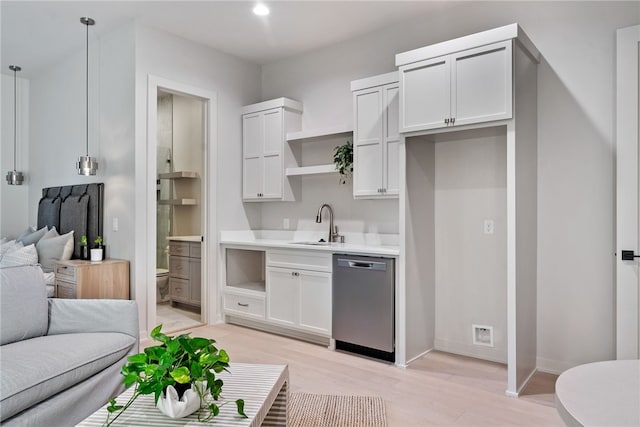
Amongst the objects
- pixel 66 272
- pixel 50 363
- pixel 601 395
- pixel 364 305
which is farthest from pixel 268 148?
pixel 601 395

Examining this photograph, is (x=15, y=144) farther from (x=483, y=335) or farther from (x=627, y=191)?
(x=627, y=191)

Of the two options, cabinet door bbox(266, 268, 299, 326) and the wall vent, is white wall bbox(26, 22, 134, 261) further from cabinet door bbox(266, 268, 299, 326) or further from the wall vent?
the wall vent

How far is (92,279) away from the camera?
11.8 ft

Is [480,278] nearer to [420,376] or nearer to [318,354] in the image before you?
[420,376]

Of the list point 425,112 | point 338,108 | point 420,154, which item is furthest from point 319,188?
point 425,112

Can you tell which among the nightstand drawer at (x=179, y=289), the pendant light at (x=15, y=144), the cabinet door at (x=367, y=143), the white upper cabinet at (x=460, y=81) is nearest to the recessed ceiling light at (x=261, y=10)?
the cabinet door at (x=367, y=143)

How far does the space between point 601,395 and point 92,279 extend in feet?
12.0

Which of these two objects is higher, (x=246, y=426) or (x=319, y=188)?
(x=319, y=188)

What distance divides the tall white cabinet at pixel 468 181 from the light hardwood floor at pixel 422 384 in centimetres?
14

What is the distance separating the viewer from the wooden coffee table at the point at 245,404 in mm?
1444

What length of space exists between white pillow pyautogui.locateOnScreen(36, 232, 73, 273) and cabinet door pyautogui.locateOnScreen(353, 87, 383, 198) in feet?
9.16

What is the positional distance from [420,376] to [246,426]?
1907mm

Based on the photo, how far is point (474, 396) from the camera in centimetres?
269

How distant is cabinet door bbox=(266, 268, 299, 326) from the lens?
3834 millimetres
